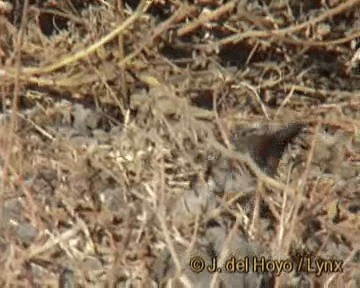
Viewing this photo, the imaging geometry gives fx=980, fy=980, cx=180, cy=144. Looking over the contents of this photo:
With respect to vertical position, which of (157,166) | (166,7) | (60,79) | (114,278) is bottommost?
(114,278)

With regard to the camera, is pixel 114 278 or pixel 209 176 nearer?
pixel 114 278

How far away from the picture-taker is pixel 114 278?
2.68 m

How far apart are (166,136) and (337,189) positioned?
58 cm

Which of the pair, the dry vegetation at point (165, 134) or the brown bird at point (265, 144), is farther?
the brown bird at point (265, 144)

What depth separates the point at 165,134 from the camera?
10.6 feet

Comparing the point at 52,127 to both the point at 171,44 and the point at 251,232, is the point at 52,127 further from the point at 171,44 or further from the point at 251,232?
the point at 251,232

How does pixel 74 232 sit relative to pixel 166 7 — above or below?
below

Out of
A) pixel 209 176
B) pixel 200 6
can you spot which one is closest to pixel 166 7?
pixel 200 6

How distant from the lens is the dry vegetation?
2.80 meters

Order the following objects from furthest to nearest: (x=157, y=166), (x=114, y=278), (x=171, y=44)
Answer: (x=171, y=44) → (x=157, y=166) → (x=114, y=278)

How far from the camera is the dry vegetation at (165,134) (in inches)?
110

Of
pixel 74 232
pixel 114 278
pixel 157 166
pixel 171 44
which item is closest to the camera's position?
pixel 114 278

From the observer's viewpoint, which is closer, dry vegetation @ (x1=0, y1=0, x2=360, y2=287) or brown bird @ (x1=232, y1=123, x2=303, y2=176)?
dry vegetation @ (x1=0, y1=0, x2=360, y2=287)

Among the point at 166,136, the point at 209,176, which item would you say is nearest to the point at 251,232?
the point at 209,176
